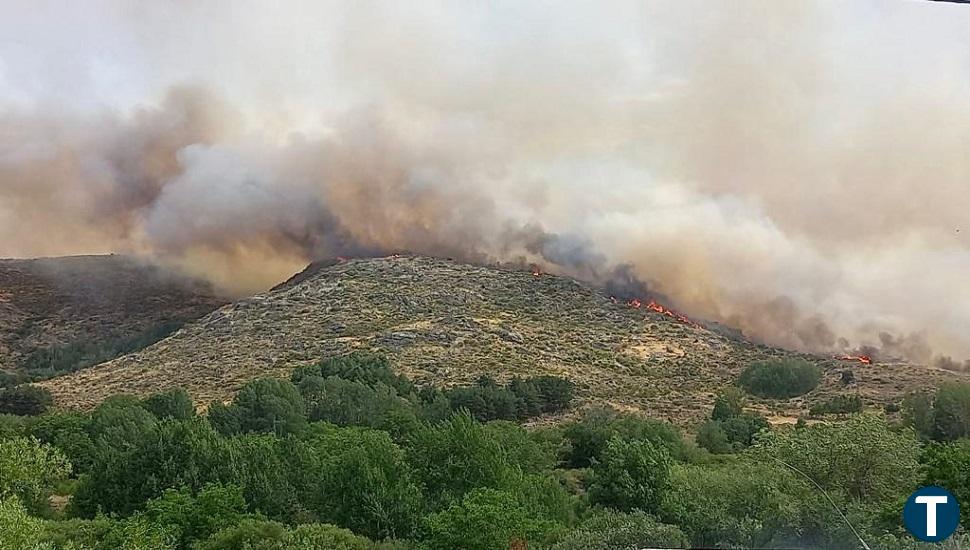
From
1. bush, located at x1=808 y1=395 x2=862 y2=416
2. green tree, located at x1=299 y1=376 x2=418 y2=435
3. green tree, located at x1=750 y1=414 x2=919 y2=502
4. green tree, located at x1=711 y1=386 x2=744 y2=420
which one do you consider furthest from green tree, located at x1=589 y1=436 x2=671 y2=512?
bush, located at x1=808 y1=395 x2=862 y2=416

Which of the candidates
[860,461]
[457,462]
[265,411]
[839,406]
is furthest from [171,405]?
[860,461]

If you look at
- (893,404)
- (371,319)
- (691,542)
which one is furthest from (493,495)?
(371,319)

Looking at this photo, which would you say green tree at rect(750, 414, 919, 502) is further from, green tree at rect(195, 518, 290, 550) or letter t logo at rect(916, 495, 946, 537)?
letter t logo at rect(916, 495, 946, 537)

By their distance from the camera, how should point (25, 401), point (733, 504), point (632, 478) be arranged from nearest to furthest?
point (733, 504)
point (632, 478)
point (25, 401)

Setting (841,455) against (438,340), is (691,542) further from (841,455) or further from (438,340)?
(438,340)

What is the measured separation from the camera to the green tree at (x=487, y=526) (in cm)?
3675

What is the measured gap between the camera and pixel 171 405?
86688 mm

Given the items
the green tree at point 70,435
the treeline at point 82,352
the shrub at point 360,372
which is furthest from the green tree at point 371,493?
the treeline at point 82,352

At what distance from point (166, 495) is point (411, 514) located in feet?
42.1

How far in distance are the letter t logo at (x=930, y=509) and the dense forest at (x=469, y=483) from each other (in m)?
3.72

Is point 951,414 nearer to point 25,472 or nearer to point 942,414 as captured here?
point 942,414

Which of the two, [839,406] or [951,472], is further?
[839,406]

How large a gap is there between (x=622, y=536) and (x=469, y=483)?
18367 millimetres

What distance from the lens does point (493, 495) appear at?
40.7 meters
